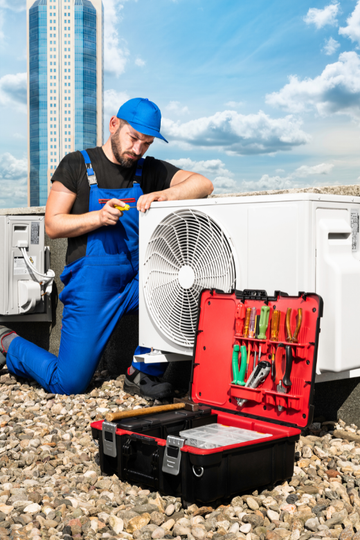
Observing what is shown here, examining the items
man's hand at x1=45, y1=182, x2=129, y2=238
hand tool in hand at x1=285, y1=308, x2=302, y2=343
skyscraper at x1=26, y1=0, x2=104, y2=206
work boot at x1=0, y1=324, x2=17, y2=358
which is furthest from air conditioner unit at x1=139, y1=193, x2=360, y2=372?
skyscraper at x1=26, y1=0, x2=104, y2=206

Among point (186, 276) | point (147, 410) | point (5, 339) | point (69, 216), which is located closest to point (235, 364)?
point (147, 410)

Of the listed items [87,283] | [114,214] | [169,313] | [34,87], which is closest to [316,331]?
[169,313]

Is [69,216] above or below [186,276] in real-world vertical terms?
above

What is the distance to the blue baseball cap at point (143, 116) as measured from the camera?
314 cm

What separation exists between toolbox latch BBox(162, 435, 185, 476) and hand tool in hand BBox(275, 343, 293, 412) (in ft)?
1.78

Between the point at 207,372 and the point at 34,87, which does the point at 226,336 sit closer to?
the point at 207,372

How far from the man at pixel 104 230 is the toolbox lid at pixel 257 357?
0.78 metres

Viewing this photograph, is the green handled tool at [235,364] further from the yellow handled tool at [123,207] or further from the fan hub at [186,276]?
the yellow handled tool at [123,207]

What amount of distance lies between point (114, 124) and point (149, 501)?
7.26 feet

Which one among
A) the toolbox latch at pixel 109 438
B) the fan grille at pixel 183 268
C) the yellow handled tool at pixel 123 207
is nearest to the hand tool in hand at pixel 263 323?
the fan grille at pixel 183 268

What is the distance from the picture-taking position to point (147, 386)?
3.31 m

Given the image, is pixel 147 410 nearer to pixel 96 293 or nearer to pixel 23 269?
pixel 96 293

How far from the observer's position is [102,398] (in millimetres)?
3484

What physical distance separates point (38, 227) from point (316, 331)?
282 cm
